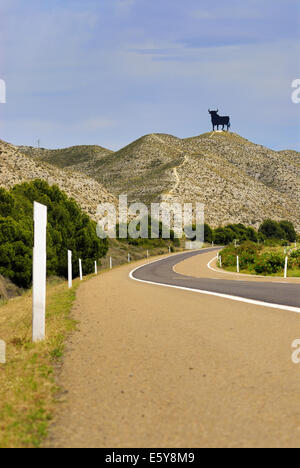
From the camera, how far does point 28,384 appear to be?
211 inches

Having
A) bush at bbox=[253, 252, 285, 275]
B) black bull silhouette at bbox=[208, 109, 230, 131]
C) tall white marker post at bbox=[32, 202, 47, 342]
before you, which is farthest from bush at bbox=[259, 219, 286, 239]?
tall white marker post at bbox=[32, 202, 47, 342]

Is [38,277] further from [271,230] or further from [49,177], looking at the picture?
[271,230]

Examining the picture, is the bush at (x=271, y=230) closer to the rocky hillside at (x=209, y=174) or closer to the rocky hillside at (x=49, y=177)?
the rocky hillside at (x=209, y=174)

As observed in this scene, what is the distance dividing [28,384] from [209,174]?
381 ft

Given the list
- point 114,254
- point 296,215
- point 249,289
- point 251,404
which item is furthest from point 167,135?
point 251,404

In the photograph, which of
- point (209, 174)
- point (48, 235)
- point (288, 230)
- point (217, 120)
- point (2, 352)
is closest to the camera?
point (2, 352)

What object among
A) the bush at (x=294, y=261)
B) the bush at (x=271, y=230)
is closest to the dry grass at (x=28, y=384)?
the bush at (x=294, y=261)

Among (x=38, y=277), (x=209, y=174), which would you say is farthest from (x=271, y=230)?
(x=38, y=277)

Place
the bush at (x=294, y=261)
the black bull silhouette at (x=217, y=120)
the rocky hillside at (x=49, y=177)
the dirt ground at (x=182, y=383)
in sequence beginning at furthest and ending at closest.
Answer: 1. the black bull silhouette at (x=217, y=120)
2. the rocky hillside at (x=49, y=177)
3. the bush at (x=294, y=261)
4. the dirt ground at (x=182, y=383)

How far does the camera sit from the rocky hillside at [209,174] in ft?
355

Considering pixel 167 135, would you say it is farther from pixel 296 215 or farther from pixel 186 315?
pixel 186 315

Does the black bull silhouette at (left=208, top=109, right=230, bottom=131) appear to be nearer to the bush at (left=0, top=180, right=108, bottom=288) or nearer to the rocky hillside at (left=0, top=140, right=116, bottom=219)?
the rocky hillside at (left=0, top=140, right=116, bottom=219)

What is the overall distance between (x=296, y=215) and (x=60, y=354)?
11995 centimetres

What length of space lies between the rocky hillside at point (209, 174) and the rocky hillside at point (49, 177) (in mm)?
19297
